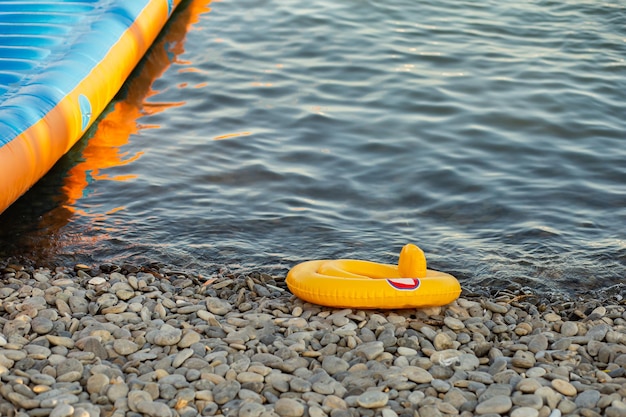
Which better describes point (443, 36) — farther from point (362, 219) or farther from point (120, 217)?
point (120, 217)

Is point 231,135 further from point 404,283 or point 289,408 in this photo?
point 289,408

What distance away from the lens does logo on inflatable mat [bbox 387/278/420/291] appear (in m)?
4.10

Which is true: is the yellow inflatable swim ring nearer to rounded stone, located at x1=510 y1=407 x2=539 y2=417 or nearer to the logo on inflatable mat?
the logo on inflatable mat

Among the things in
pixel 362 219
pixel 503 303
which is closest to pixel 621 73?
pixel 362 219

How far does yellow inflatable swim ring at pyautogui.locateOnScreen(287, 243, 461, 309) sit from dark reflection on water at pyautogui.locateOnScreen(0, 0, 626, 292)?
0.67m

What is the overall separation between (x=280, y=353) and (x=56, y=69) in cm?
343

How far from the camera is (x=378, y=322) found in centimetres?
405

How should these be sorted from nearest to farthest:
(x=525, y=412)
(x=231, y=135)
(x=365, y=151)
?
(x=525, y=412) → (x=365, y=151) → (x=231, y=135)

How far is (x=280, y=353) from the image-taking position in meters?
3.69

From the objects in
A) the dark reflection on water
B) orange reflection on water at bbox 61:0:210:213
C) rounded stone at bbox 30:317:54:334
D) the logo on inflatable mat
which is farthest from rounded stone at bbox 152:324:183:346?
orange reflection on water at bbox 61:0:210:213

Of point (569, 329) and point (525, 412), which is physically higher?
point (525, 412)

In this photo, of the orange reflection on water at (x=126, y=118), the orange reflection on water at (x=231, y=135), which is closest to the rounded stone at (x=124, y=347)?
the orange reflection on water at (x=126, y=118)

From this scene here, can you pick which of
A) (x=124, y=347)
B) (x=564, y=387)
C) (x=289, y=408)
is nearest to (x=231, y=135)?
(x=124, y=347)

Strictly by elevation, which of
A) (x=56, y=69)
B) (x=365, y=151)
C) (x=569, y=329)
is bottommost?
(x=569, y=329)
